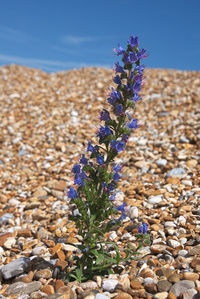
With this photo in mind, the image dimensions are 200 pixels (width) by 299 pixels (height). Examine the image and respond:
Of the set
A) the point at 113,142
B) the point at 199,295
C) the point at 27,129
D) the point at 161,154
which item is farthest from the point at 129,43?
the point at 27,129

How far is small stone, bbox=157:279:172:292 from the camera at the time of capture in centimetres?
308

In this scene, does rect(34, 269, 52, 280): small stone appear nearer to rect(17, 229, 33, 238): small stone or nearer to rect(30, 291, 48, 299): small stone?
rect(30, 291, 48, 299): small stone

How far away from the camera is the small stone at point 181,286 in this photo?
300cm

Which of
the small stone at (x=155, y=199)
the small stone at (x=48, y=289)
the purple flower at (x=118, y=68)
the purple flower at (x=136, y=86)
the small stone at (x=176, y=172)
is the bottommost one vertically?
the small stone at (x=48, y=289)

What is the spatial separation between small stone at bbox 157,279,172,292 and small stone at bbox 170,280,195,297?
0.17 ft

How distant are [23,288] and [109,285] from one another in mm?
955

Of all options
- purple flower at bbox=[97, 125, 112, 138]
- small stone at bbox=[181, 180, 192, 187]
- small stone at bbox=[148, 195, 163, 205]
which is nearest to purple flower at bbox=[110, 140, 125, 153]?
purple flower at bbox=[97, 125, 112, 138]

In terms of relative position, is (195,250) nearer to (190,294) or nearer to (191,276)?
(191,276)

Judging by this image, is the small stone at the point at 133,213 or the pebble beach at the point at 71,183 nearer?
the pebble beach at the point at 71,183

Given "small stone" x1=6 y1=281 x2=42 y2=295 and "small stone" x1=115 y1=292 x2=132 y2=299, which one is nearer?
"small stone" x1=115 y1=292 x2=132 y2=299

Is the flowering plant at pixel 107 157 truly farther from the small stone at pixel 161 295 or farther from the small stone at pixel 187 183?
the small stone at pixel 187 183

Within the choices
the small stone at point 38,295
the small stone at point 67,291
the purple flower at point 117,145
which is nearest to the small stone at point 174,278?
the small stone at point 67,291

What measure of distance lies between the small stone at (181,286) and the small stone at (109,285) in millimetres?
581

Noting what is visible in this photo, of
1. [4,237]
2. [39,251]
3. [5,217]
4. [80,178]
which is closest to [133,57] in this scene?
[80,178]
